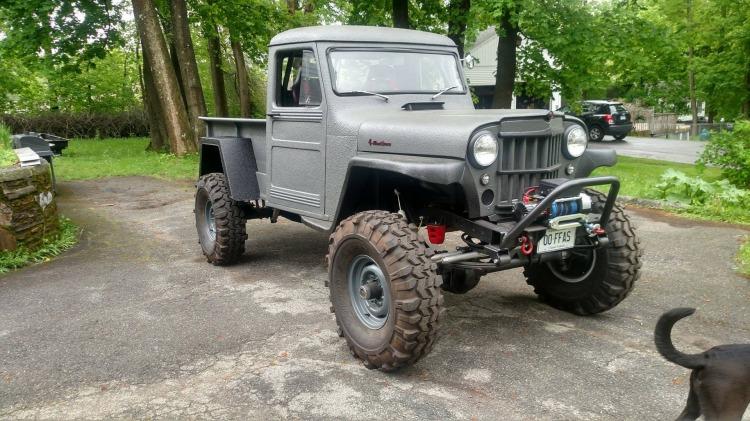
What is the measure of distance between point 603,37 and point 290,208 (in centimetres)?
1178

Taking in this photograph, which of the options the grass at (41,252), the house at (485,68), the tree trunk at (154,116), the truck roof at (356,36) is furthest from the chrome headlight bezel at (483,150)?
the house at (485,68)

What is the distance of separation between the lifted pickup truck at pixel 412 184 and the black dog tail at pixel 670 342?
0.89 m

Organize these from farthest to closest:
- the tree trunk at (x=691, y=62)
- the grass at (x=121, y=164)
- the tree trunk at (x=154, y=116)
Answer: the tree trunk at (x=691, y=62) → the tree trunk at (x=154, y=116) → the grass at (x=121, y=164)

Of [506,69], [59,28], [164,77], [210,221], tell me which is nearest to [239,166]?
[210,221]

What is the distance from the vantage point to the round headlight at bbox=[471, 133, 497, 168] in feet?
11.9

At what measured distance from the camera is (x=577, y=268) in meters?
4.67

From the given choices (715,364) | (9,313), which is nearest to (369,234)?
(715,364)

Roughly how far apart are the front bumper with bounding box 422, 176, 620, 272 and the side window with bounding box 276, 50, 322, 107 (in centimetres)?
164

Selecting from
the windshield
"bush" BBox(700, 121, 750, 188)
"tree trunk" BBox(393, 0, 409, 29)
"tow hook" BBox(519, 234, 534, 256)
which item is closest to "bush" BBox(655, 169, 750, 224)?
"bush" BBox(700, 121, 750, 188)

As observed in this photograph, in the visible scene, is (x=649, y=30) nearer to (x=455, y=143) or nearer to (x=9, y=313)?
(x=455, y=143)

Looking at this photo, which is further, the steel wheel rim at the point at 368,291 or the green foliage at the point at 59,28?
the green foliage at the point at 59,28

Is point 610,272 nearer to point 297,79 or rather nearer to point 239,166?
point 297,79

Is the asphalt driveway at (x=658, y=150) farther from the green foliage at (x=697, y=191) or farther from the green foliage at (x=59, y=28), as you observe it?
the green foliage at (x=59, y=28)

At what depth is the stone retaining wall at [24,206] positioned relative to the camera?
6394 millimetres
